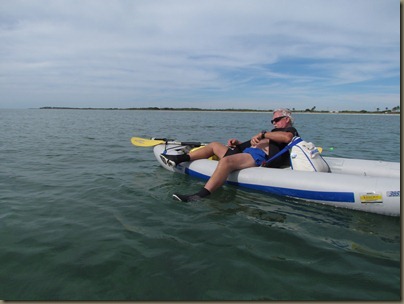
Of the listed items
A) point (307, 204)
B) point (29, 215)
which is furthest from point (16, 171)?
point (307, 204)

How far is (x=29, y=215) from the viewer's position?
423cm

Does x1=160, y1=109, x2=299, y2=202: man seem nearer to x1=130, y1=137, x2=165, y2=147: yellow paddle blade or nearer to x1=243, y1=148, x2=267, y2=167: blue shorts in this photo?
x1=243, y1=148, x2=267, y2=167: blue shorts

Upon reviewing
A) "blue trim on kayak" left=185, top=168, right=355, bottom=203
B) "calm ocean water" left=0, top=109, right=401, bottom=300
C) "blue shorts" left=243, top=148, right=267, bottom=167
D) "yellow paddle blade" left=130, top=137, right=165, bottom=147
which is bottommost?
"calm ocean water" left=0, top=109, right=401, bottom=300

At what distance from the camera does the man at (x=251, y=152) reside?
528 cm

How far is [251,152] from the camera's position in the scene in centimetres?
596

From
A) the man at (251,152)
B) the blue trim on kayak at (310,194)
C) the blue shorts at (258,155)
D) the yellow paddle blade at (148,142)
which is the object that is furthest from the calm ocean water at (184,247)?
the yellow paddle blade at (148,142)

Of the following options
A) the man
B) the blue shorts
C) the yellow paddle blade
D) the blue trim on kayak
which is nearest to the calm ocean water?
the blue trim on kayak

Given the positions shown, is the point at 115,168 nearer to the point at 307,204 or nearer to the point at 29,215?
the point at 29,215

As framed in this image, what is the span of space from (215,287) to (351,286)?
1187 millimetres

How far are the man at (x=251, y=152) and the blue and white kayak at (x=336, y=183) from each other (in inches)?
9.9

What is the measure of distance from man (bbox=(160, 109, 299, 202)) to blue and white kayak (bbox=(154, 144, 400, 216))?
0.83 ft

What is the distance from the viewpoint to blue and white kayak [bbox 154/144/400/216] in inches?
169

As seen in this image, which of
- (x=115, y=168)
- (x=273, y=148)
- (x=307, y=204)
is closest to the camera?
(x=307, y=204)

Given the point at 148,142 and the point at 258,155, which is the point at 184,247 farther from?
the point at 148,142
